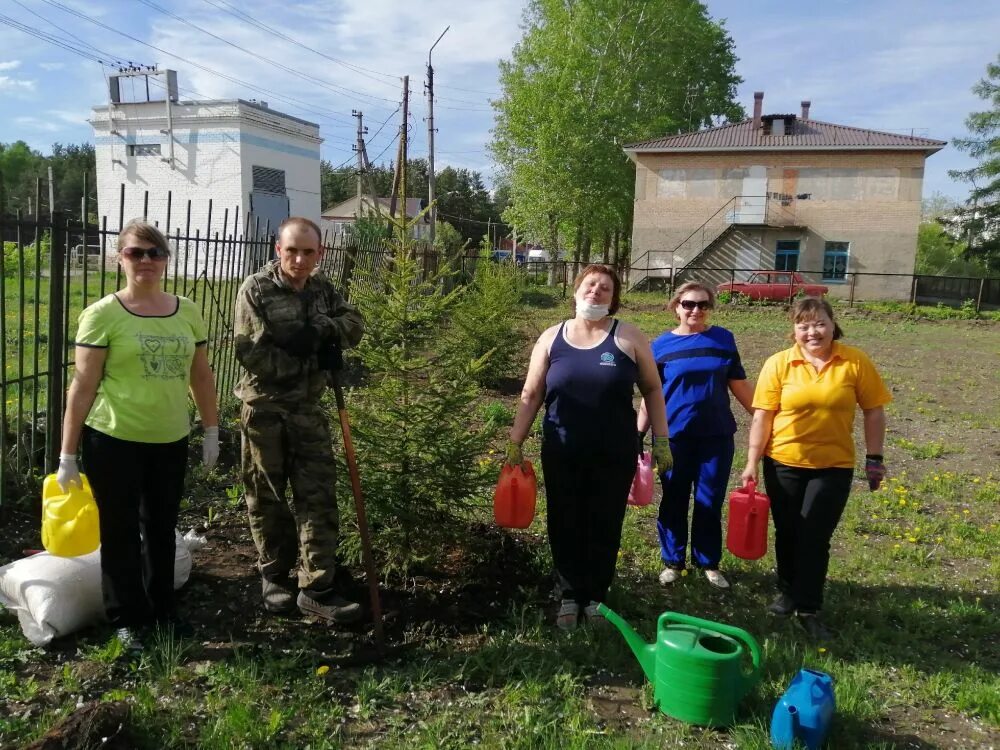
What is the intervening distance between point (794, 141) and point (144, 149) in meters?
27.6

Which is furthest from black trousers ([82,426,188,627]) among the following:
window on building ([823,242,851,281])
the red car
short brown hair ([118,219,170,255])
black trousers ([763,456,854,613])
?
window on building ([823,242,851,281])

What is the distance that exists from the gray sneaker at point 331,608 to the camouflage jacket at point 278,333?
973 millimetres

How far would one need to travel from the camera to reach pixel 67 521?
2.89 m

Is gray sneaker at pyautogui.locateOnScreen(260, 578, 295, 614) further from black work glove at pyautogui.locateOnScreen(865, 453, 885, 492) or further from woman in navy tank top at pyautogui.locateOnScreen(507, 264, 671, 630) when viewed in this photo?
black work glove at pyautogui.locateOnScreen(865, 453, 885, 492)

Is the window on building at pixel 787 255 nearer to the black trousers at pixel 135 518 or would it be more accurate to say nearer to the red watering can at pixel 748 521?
the red watering can at pixel 748 521

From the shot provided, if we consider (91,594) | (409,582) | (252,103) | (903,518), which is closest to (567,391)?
(409,582)

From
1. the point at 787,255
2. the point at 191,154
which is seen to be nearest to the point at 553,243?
the point at 787,255

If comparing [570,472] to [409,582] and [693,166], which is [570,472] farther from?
[693,166]

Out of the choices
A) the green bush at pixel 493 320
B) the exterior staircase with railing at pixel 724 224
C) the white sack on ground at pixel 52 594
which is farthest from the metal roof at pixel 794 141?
the white sack on ground at pixel 52 594

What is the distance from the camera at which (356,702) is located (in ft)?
9.45

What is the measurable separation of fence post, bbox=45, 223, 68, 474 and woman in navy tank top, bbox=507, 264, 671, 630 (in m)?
3.03

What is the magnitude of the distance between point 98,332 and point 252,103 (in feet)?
95.0

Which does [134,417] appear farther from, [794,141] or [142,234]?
[794,141]

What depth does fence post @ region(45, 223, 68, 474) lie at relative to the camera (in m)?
4.35
